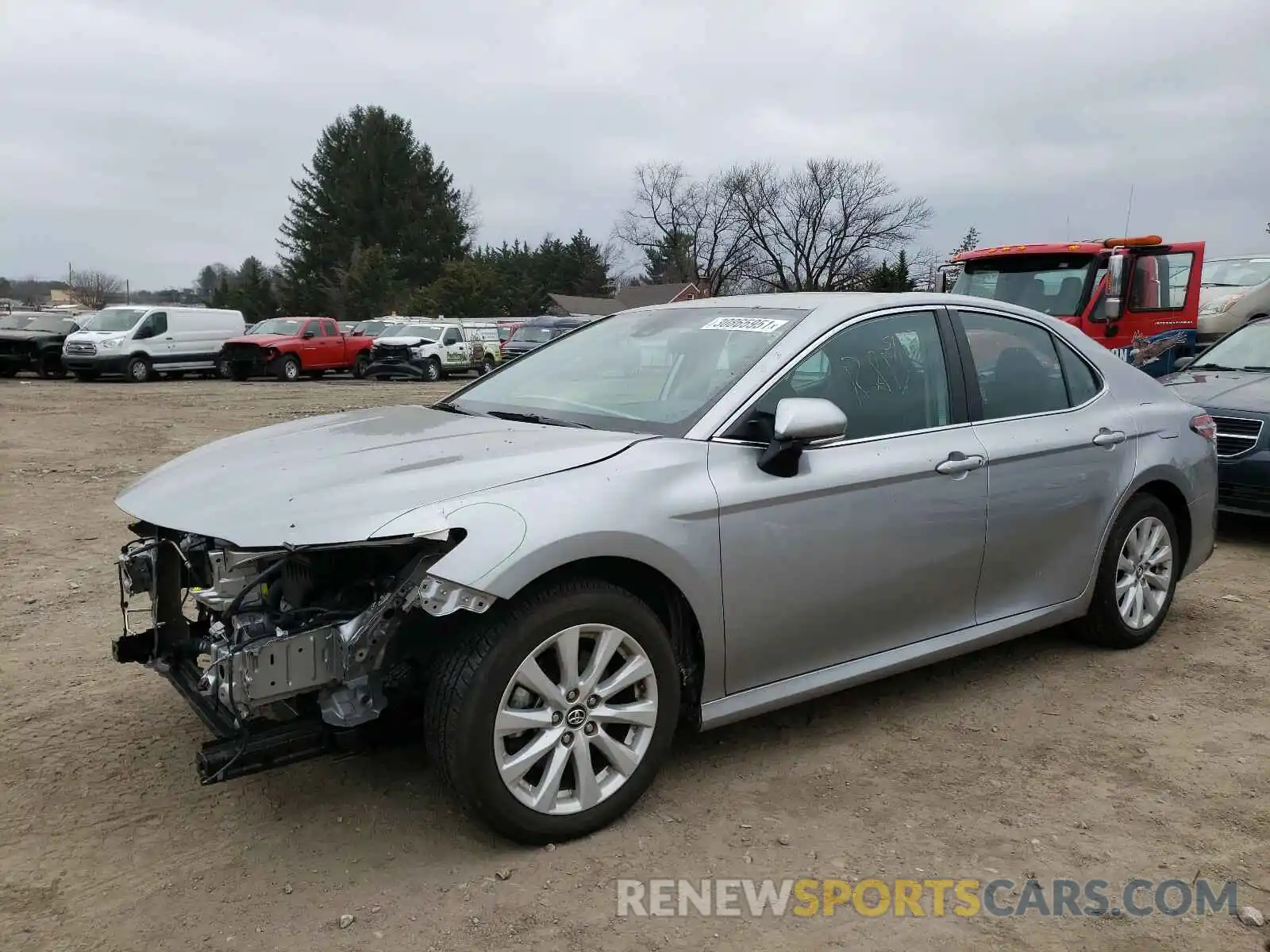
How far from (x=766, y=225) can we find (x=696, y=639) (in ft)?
202

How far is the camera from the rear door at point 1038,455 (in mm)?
4047

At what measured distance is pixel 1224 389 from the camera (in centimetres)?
739

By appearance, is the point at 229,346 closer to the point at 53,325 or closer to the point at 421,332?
the point at 53,325

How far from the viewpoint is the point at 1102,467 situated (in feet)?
14.6

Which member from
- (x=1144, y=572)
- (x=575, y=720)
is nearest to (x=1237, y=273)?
(x=1144, y=572)

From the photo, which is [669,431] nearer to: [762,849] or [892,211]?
[762,849]

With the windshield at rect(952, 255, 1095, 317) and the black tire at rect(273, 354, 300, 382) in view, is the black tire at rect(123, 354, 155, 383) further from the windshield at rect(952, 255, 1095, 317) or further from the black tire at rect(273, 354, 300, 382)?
the windshield at rect(952, 255, 1095, 317)

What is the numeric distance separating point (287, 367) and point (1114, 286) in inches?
828

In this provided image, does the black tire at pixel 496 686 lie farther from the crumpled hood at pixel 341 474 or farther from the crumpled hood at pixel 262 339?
the crumpled hood at pixel 262 339

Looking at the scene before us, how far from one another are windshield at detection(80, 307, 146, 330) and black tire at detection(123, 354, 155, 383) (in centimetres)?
79

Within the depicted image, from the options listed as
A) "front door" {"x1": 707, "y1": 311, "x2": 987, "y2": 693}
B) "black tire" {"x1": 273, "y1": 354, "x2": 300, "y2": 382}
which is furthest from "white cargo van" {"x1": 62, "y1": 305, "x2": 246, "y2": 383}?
"front door" {"x1": 707, "y1": 311, "x2": 987, "y2": 693}

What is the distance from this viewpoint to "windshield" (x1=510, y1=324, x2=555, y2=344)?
2698 cm

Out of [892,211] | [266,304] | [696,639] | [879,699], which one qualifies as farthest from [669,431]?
[266,304]

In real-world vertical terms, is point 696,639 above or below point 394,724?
above
